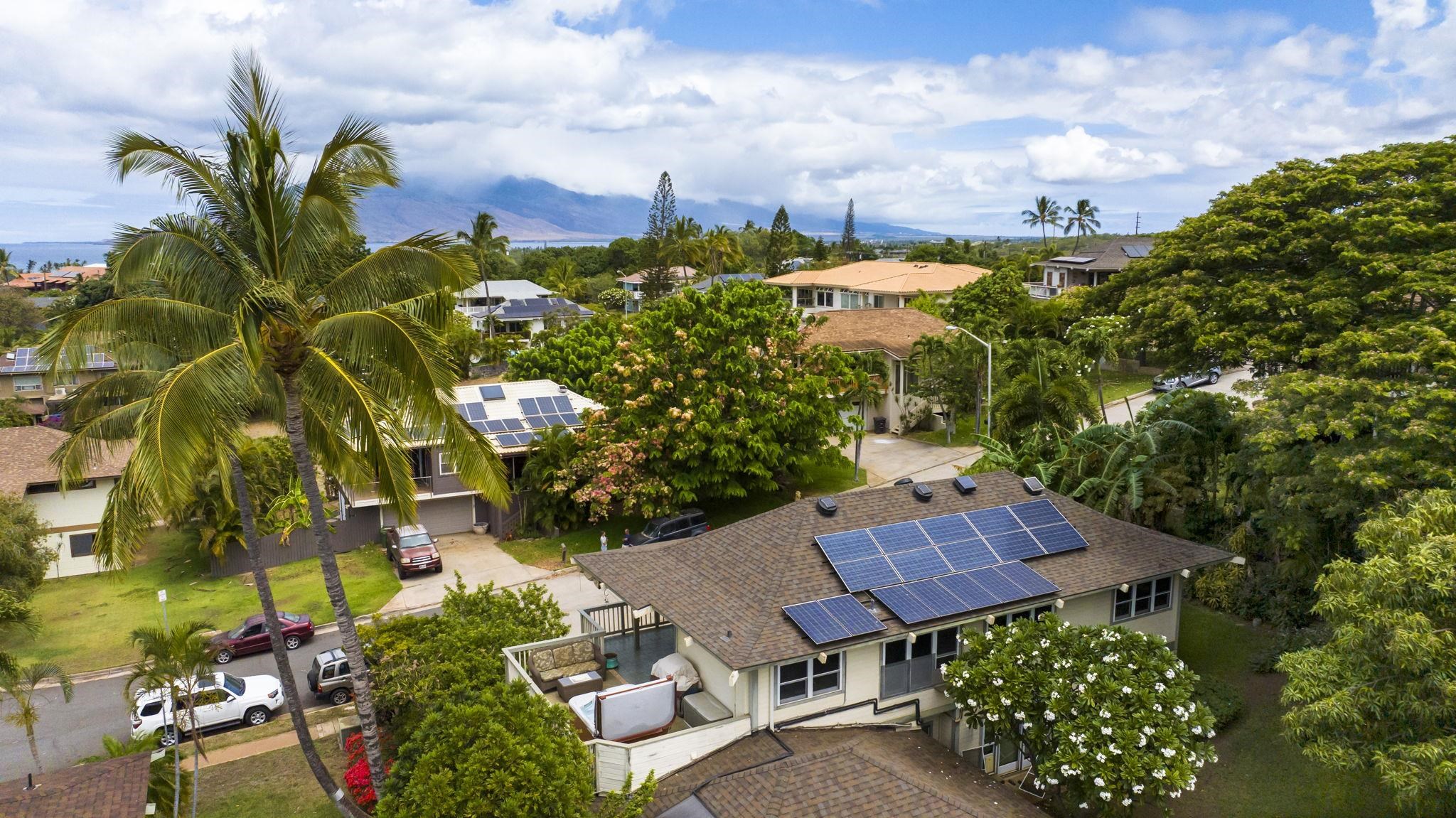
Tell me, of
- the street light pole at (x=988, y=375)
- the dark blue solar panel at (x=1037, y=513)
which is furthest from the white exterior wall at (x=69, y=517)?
the street light pole at (x=988, y=375)

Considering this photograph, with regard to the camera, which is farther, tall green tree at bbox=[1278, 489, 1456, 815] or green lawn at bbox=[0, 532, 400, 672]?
green lawn at bbox=[0, 532, 400, 672]

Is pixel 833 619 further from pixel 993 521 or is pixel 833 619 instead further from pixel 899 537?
pixel 993 521

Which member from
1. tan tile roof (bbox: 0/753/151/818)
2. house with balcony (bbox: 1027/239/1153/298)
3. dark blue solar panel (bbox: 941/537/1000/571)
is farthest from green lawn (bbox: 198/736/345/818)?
house with balcony (bbox: 1027/239/1153/298)

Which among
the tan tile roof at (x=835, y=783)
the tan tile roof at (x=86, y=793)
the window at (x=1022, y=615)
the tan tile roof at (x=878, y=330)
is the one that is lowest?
the tan tile roof at (x=835, y=783)

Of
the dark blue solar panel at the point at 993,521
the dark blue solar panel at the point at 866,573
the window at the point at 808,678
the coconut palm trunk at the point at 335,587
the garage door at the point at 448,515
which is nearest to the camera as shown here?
the coconut palm trunk at the point at 335,587

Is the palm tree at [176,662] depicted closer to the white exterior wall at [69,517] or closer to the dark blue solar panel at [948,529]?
the dark blue solar panel at [948,529]

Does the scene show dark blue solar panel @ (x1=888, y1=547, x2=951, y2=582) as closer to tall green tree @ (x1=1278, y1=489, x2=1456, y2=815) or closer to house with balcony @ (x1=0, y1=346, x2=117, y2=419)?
tall green tree @ (x1=1278, y1=489, x2=1456, y2=815)

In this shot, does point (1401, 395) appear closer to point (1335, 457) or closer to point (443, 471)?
point (1335, 457)
